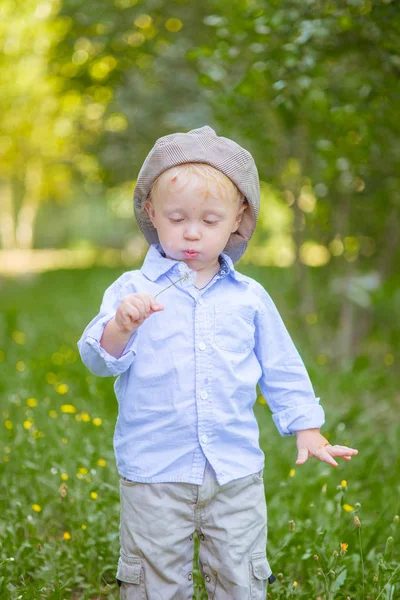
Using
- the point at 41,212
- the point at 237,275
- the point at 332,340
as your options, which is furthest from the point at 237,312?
the point at 41,212

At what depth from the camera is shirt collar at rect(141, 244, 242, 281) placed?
2283mm

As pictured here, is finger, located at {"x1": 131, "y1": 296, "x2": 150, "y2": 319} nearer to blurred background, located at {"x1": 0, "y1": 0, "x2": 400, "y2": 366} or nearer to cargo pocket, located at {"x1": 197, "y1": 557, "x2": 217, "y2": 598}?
cargo pocket, located at {"x1": 197, "y1": 557, "x2": 217, "y2": 598}

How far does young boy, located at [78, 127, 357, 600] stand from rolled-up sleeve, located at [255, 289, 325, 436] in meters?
0.04

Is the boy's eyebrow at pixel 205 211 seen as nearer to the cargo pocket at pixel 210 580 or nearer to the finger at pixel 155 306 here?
the finger at pixel 155 306

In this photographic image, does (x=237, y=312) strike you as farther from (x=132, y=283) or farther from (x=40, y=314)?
(x=40, y=314)

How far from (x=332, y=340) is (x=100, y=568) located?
4468 mm

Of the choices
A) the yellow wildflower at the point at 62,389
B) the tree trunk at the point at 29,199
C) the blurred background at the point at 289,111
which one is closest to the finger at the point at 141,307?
the blurred background at the point at 289,111

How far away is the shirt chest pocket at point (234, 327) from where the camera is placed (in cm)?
226

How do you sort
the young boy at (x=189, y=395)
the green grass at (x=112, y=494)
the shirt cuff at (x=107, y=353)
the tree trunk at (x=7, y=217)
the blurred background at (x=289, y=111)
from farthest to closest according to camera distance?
the tree trunk at (x=7, y=217) < the blurred background at (x=289, y=111) < the green grass at (x=112, y=494) < the young boy at (x=189, y=395) < the shirt cuff at (x=107, y=353)

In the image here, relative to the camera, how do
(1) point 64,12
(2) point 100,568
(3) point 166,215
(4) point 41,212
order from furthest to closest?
(4) point 41,212, (1) point 64,12, (2) point 100,568, (3) point 166,215

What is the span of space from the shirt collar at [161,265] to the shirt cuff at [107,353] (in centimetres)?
22

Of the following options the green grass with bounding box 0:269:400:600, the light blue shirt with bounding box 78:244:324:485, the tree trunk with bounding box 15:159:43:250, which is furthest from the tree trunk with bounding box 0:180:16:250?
the light blue shirt with bounding box 78:244:324:485

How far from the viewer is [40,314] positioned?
912 cm

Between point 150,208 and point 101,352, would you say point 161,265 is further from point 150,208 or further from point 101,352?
point 101,352
